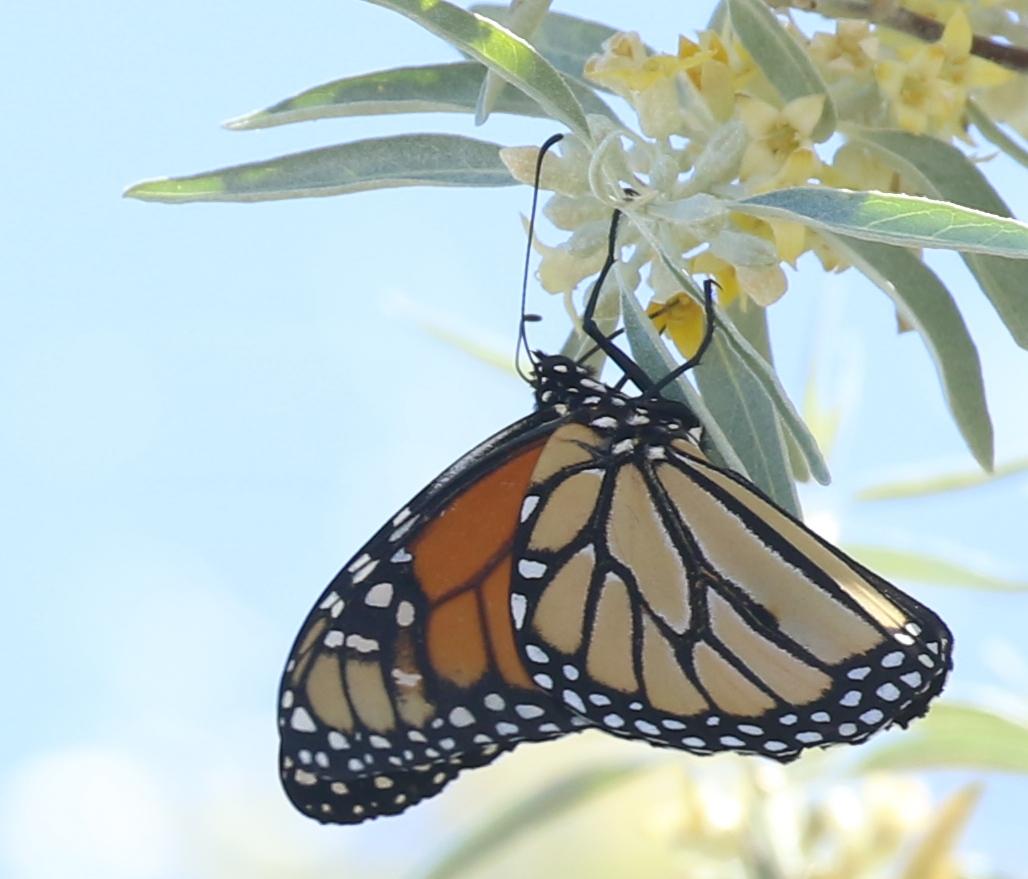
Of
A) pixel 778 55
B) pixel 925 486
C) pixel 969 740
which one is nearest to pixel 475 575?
pixel 778 55

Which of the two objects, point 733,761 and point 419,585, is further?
point 733,761

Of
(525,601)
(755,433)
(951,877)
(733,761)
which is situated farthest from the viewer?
(733,761)

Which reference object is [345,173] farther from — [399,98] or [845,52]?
[845,52]

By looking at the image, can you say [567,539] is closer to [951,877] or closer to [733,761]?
[951,877]

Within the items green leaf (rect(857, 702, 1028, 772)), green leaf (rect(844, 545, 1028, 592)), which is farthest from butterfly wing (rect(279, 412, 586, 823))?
green leaf (rect(844, 545, 1028, 592))

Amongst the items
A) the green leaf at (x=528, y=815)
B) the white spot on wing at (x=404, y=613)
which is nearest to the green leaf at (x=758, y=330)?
the white spot on wing at (x=404, y=613)

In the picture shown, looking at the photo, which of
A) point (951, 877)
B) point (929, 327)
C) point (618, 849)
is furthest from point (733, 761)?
point (618, 849)

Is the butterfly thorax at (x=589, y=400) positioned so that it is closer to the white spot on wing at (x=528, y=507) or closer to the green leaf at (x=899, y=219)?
the white spot on wing at (x=528, y=507)
